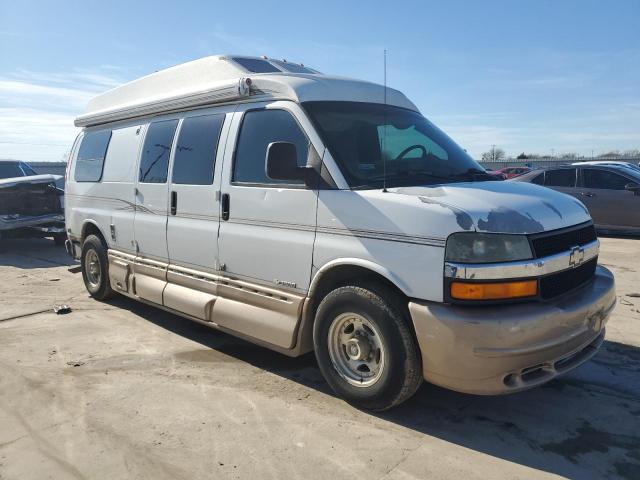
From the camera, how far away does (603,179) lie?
11.8 m

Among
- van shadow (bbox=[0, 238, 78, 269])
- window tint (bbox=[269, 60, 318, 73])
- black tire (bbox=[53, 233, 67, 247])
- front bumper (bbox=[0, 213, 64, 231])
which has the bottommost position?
van shadow (bbox=[0, 238, 78, 269])

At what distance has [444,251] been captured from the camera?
10.3ft

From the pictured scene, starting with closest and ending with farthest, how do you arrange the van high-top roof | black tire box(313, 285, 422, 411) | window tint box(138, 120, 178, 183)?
black tire box(313, 285, 422, 411)
the van high-top roof
window tint box(138, 120, 178, 183)

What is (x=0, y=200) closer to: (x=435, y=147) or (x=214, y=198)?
(x=214, y=198)

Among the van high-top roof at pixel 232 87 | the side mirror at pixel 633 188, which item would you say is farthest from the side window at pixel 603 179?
the van high-top roof at pixel 232 87

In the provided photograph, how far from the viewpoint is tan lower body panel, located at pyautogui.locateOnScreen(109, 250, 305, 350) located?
13.4 feet

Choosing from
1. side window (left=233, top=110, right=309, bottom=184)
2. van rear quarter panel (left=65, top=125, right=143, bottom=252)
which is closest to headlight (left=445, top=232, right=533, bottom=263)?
side window (left=233, top=110, right=309, bottom=184)

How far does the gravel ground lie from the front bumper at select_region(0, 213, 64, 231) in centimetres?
625

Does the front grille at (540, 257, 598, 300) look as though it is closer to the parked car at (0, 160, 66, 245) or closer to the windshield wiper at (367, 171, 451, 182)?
the windshield wiper at (367, 171, 451, 182)

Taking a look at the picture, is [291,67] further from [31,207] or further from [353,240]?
[31,207]

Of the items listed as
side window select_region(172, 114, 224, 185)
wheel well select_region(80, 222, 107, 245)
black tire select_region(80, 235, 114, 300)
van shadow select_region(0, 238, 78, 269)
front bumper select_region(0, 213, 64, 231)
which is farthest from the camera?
front bumper select_region(0, 213, 64, 231)

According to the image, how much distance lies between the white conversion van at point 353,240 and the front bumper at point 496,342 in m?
0.01

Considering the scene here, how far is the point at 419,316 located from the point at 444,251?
0.42 meters

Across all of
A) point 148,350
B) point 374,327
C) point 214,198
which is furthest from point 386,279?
point 148,350
